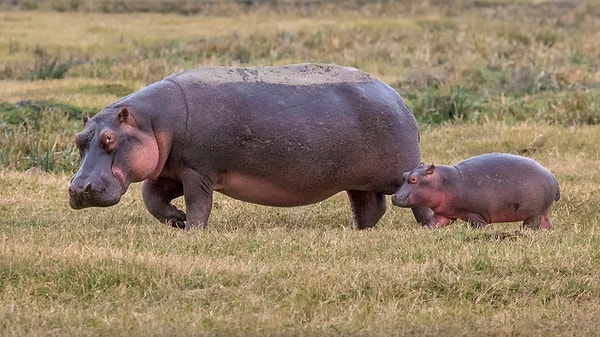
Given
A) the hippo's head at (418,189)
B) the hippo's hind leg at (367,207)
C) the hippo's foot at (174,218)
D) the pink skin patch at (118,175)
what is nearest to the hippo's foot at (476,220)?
the hippo's head at (418,189)

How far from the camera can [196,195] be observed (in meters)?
8.47

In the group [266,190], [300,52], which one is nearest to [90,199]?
[266,190]

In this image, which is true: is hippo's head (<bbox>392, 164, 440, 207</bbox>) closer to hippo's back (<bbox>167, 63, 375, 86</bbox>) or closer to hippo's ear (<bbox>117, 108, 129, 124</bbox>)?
hippo's back (<bbox>167, 63, 375, 86</bbox>)

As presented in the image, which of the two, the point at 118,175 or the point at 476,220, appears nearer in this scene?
the point at 118,175

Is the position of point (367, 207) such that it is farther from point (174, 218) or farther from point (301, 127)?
point (174, 218)

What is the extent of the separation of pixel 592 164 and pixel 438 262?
5699 mm

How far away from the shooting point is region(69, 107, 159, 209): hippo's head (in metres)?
8.02

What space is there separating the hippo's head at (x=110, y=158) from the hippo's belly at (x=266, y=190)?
58cm

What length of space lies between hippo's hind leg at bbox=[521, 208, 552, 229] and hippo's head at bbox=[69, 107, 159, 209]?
272cm

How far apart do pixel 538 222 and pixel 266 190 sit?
79.0 inches

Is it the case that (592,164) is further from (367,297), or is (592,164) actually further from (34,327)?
(34,327)

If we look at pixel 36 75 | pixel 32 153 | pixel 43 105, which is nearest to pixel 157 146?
pixel 32 153

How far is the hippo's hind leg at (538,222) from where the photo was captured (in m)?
9.04

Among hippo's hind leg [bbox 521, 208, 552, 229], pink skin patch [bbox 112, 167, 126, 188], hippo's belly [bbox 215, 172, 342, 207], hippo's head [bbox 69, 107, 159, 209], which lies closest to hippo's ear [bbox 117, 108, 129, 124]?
hippo's head [bbox 69, 107, 159, 209]
